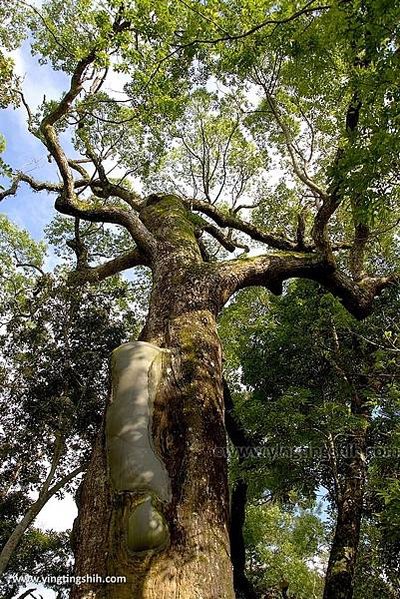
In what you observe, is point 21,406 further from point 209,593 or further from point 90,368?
point 209,593

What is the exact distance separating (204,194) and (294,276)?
21.4 feet

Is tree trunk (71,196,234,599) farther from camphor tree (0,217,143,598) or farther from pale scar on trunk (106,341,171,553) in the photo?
camphor tree (0,217,143,598)

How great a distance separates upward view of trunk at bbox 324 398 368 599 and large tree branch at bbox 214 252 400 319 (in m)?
1.64

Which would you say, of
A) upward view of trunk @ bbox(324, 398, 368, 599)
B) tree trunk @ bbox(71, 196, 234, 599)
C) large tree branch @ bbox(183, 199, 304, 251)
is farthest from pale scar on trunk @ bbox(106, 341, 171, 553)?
large tree branch @ bbox(183, 199, 304, 251)

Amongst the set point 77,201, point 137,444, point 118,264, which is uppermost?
point 77,201

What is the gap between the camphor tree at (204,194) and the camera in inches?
105

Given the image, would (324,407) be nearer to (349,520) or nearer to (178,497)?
(349,520)

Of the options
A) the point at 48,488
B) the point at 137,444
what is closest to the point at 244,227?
the point at 137,444

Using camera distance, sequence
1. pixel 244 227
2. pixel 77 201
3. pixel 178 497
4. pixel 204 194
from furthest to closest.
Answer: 1. pixel 204 194
2. pixel 244 227
3. pixel 77 201
4. pixel 178 497

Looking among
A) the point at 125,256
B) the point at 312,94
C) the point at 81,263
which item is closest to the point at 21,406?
the point at 81,263

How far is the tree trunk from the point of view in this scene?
2.41 m

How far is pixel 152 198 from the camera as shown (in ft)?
23.8

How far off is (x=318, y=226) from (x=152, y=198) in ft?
7.90

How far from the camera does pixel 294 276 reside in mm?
6152
